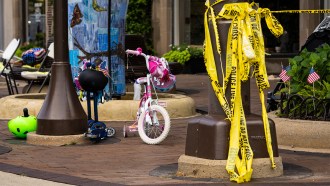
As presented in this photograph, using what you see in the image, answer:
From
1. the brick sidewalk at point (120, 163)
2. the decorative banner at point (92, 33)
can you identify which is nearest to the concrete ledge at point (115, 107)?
the decorative banner at point (92, 33)

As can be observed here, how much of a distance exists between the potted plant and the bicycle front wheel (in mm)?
16169

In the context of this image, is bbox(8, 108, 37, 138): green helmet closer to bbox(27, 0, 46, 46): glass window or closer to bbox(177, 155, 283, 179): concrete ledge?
bbox(177, 155, 283, 179): concrete ledge

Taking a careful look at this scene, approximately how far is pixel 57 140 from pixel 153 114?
1.32 metres

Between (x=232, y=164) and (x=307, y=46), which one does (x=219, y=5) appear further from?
(x=307, y=46)

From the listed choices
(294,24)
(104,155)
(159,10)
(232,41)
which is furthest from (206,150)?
(159,10)

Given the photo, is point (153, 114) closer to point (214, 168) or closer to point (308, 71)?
point (308, 71)

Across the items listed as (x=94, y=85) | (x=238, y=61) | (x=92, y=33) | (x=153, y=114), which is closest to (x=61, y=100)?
(x=94, y=85)

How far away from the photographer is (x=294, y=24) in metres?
28.6

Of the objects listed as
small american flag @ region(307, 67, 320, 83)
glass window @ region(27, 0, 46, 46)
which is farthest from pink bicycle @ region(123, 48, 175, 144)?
glass window @ region(27, 0, 46, 46)

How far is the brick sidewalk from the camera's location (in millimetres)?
9148

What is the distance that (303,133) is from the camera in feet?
36.5

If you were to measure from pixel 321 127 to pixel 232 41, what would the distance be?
226 centimetres

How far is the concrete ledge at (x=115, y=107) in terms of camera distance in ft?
48.6

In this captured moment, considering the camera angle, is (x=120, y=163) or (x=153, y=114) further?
(x=153, y=114)
